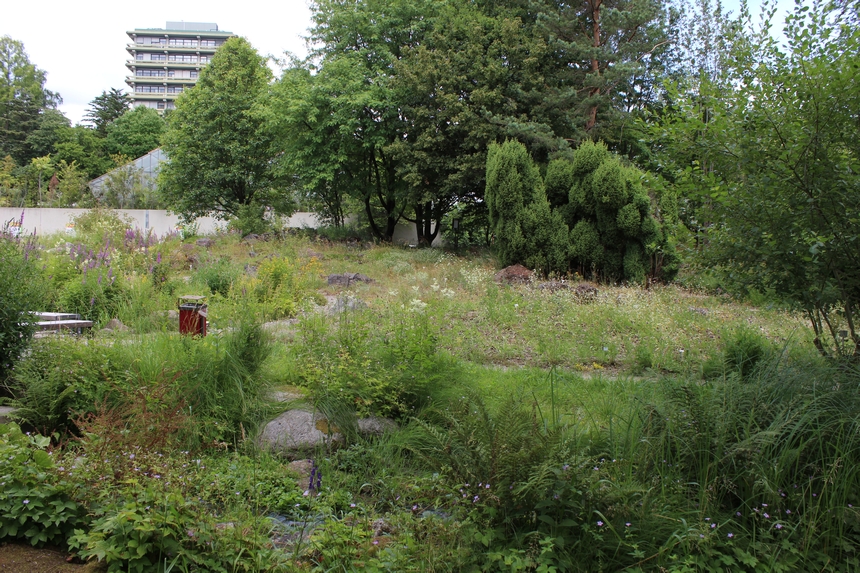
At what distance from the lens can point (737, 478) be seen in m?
2.61

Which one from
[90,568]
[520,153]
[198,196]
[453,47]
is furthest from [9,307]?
[198,196]

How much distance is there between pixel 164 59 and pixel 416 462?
331ft

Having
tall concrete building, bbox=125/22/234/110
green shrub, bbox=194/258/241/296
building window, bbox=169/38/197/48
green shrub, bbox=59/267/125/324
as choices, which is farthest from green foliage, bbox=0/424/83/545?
building window, bbox=169/38/197/48

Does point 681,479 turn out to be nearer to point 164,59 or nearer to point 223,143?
point 223,143

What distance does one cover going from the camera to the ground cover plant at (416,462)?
83.7 inches

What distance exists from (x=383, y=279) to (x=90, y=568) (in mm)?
9185

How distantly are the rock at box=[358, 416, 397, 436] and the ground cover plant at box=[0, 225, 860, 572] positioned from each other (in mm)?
75

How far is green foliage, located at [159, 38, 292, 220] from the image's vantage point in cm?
2108

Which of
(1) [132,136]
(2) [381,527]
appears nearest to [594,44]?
(2) [381,527]

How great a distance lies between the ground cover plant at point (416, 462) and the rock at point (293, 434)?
0.26 feet

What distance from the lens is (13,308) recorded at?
374cm

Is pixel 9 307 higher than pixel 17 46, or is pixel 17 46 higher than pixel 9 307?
pixel 17 46

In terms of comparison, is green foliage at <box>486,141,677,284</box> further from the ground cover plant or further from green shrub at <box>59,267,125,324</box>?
green shrub at <box>59,267,125,324</box>

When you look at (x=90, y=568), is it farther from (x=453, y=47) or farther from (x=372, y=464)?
(x=453, y=47)
